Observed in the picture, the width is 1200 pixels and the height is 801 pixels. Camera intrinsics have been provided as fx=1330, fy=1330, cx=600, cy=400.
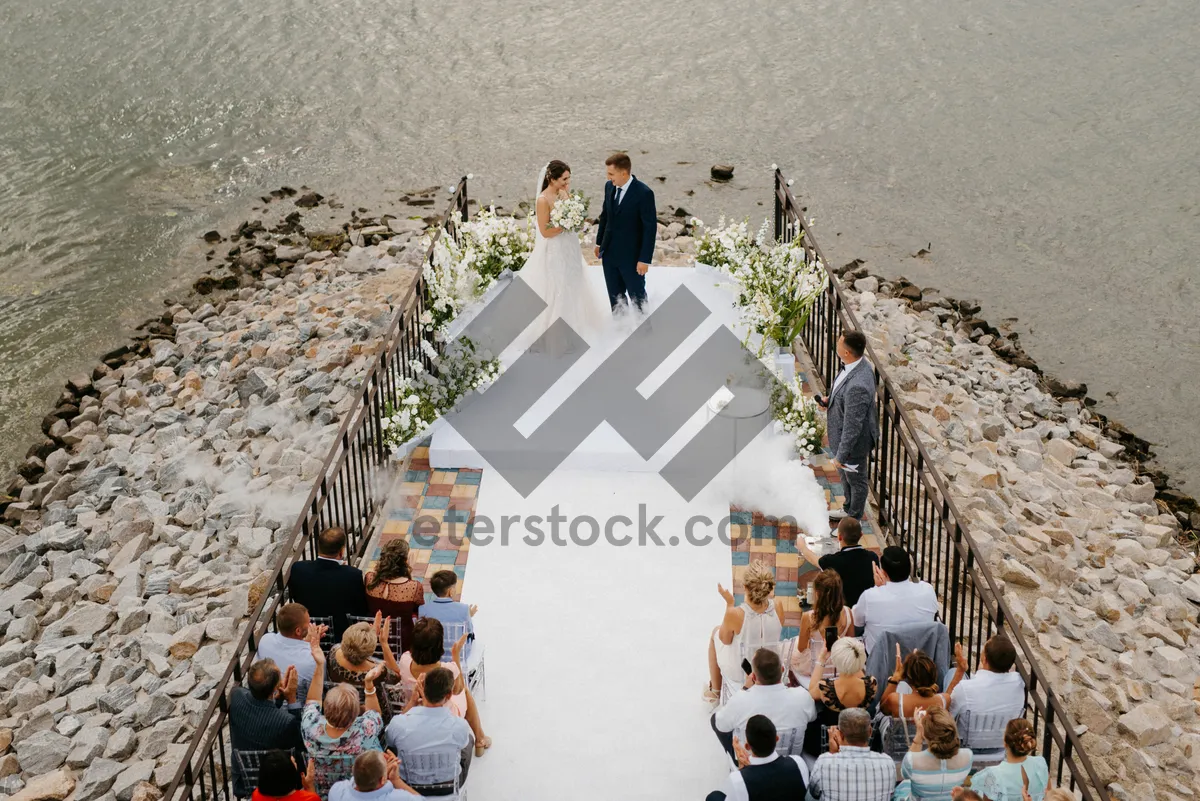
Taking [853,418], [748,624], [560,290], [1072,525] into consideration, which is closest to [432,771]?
[748,624]

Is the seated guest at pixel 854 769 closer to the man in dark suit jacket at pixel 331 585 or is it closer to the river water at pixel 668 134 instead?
the man in dark suit jacket at pixel 331 585

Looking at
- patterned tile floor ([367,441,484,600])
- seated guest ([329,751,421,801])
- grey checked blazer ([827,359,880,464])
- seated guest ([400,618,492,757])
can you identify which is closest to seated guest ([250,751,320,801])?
seated guest ([329,751,421,801])

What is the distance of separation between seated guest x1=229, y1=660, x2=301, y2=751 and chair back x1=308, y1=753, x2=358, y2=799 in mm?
198

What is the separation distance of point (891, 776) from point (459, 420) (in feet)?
16.9

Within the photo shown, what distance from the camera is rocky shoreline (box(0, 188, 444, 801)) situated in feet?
30.9

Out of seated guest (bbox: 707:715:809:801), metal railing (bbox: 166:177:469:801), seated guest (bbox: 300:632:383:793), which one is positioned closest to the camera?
seated guest (bbox: 707:715:809:801)

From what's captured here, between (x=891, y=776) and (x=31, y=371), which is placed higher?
(x=31, y=371)

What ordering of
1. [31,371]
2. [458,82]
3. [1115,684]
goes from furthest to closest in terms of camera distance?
[458,82] → [31,371] → [1115,684]

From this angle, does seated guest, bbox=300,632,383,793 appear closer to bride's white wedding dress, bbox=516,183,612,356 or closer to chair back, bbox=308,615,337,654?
chair back, bbox=308,615,337,654

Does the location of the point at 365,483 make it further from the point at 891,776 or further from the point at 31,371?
the point at 31,371

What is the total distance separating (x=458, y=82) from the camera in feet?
70.7

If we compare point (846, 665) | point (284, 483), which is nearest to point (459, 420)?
point (284, 483)

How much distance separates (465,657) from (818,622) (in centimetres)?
211

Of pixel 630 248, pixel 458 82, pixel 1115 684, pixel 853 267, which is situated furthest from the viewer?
pixel 458 82
